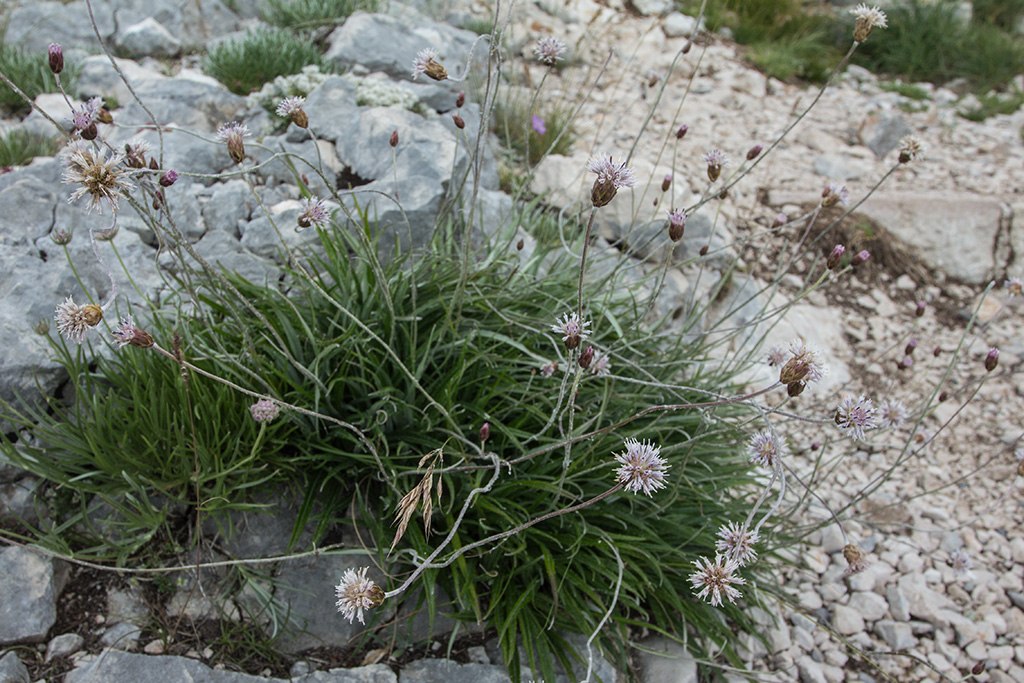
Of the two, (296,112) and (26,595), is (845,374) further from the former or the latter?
(26,595)

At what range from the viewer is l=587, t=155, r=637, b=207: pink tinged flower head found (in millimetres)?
1401

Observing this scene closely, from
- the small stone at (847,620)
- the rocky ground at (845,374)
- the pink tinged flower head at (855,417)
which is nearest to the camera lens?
the pink tinged flower head at (855,417)

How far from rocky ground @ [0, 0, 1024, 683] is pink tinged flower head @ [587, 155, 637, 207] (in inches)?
28.0

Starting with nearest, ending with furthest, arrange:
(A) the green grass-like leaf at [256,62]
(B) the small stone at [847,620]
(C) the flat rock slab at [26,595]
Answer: (C) the flat rock slab at [26,595], (B) the small stone at [847,620], (A) the green grass-like leaf at [256,62]

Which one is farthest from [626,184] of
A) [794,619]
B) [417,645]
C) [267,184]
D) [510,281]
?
[267,184]

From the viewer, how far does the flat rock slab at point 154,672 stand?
6.34ft

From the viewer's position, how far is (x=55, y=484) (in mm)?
2314

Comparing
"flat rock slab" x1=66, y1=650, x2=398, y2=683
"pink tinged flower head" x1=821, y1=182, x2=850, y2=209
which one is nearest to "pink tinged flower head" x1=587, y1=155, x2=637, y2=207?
"pink tinged flower head" x1=821, y1=182, x2=850, y2=209

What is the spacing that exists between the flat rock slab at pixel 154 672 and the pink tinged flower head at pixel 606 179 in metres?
1.58

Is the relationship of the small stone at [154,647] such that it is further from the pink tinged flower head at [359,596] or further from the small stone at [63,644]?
the pink tinged flower head at [359,596]

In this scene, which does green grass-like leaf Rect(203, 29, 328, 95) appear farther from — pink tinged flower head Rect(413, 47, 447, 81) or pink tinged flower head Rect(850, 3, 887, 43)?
pink tinged flower head Rect(850, 3, 887, 43)

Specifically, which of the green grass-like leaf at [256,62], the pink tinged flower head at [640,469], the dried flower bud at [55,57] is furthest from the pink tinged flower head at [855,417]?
the green grass-like leaf at [256,62]

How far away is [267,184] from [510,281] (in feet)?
4.93

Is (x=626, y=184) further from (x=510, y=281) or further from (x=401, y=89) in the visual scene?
(x=401, y=89)
